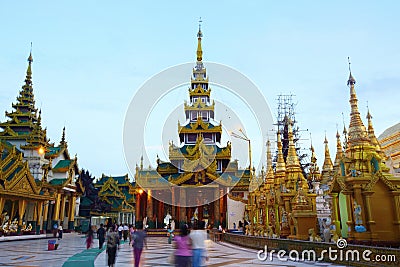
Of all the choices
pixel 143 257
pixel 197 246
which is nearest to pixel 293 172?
pixel 143 257

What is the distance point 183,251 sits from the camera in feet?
22.7

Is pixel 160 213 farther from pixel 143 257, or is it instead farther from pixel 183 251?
pixel 183 251

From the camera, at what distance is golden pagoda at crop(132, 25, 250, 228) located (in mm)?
37312

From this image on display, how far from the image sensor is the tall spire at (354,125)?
13075 mm

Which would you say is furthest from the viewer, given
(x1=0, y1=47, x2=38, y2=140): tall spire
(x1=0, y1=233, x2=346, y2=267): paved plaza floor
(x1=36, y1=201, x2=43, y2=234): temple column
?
(x1=0, y1=47, x2=38, y2=140): tall spire

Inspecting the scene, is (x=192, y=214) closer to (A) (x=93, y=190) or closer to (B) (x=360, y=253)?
(A) (x=93, y=190)

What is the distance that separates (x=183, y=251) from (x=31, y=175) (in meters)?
29.3

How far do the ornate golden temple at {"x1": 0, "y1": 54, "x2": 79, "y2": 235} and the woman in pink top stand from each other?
25149 mm

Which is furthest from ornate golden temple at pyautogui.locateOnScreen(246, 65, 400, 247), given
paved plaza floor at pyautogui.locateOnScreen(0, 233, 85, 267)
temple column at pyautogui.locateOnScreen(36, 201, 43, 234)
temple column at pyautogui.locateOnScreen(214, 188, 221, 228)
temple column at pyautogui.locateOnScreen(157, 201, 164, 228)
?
temple column at pyautogui.locateOnScreen(36, 201, 43, 234)

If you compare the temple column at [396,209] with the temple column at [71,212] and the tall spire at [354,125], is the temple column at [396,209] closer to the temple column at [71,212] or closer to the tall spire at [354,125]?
the tall spire at [354,125]

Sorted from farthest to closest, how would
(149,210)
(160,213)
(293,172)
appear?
(160,213), (149,210), (293,172)

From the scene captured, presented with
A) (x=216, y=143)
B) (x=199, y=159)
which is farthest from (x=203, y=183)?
(x=216, y=143)

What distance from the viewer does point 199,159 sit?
3853 centimetres

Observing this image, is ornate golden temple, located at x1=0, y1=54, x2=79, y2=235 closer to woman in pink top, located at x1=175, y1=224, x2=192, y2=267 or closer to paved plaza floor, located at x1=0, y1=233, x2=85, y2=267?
paved plaza floor, located at x1=0, y1=233, x2=85, y2=267
